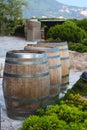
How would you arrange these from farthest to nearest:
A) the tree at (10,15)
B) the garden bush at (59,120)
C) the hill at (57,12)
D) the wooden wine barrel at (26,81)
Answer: the hill at (57,12)
the tree at (10,15)
the wooden wine barrel at (26,81)
the garden bush at (59,120)

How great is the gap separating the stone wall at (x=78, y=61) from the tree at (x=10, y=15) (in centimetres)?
915

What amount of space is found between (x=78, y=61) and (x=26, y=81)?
5.22 meters

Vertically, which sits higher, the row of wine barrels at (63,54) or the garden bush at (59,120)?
the row of wine barrels at (63,54)

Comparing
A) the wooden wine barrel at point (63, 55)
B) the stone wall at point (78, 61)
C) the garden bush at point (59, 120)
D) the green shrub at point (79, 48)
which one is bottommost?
the stone wall at point (78, 61)

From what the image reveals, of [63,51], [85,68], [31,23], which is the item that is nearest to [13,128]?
[63,51]

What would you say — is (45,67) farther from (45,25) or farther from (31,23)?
(45,25)

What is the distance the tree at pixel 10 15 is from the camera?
19047 mm

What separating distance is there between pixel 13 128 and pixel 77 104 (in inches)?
35.5

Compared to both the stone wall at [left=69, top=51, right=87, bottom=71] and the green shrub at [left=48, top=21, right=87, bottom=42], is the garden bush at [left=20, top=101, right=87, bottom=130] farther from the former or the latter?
the green shrub at [left=48, top=21, right=87, bottom=42]

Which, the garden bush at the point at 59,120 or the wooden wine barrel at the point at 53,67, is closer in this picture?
the garden bush at the point at 59,120

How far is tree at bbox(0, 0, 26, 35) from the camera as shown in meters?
19.0

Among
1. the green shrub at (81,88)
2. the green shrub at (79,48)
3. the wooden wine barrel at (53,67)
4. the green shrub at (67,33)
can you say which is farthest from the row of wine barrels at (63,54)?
the green shrub at (67,33)

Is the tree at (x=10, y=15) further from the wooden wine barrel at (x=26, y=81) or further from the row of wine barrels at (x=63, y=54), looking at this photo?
the wooden wine barrel at (x=26, y=81)

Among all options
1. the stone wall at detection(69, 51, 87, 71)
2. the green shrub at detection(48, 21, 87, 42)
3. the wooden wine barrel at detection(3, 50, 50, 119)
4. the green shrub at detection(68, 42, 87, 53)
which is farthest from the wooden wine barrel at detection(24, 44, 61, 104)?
the green shrub at detection(48, 21, 87, 42)
